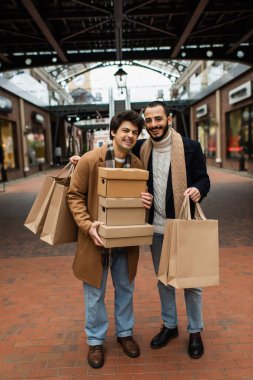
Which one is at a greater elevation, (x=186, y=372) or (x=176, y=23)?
(x=176, y=23)

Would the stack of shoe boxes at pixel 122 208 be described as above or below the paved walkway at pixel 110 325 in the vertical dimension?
above

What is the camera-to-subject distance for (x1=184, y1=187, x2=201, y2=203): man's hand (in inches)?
107

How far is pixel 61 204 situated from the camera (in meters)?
2.84

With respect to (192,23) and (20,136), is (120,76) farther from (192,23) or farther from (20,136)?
(20,136)

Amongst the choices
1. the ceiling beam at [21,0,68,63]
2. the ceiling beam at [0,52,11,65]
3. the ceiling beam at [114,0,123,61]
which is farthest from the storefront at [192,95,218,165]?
the ceiling beam at [0,52,11,65]

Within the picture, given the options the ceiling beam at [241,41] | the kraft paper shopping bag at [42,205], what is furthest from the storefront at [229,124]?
the kraft paper shopping bag at [42,205]

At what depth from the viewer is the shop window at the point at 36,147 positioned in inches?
923

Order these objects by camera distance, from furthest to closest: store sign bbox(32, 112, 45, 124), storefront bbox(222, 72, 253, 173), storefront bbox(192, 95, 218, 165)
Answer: store sign bbox(32, 112, 45, 124)
storefront bbox(192, 95, 218, 165)
storefront bbox(222, 72, 253, 173)

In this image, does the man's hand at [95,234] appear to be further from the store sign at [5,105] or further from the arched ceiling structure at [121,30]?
the store sign at [5,105]

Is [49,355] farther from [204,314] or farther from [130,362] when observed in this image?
[204,314]

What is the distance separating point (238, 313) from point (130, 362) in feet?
4.30

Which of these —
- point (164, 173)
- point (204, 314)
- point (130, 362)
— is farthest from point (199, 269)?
point (204, 314)

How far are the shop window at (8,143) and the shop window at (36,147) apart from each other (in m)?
2.10

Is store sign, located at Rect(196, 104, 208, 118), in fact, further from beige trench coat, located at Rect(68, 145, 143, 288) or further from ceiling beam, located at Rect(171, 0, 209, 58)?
beige trench coat, located at Rect(68, 145, 143, 288)
